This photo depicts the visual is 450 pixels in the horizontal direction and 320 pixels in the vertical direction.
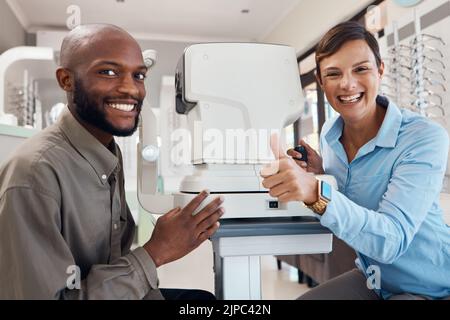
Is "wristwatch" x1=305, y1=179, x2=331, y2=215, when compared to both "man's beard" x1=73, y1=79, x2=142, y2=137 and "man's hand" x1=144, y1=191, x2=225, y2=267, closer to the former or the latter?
"man's hand" x1=144, y1=191, x2=225, y2=267

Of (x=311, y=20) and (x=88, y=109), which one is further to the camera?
(x=311, y=20)

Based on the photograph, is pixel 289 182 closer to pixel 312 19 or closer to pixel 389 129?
pixel 389 129

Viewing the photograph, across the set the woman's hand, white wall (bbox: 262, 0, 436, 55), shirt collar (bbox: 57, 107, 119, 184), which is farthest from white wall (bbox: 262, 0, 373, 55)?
shirt collar (bbox: 57, 107, 119, 184)

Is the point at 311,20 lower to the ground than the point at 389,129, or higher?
higher

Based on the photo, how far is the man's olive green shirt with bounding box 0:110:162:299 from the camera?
52 cm

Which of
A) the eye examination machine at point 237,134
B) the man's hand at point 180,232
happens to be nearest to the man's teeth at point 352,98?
the eye examination machine at point 237,134

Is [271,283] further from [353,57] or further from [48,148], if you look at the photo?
[48,148]

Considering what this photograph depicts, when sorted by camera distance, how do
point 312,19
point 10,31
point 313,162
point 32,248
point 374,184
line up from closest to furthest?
point 32,248 → point 374,184 → point 313,162 → point 10,31 → point 312,19

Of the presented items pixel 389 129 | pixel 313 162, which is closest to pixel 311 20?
pixel 313 162

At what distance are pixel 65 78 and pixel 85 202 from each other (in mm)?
258

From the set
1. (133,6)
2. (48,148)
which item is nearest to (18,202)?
(48,148)

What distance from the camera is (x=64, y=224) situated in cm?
57

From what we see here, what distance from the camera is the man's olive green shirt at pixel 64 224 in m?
0.52
